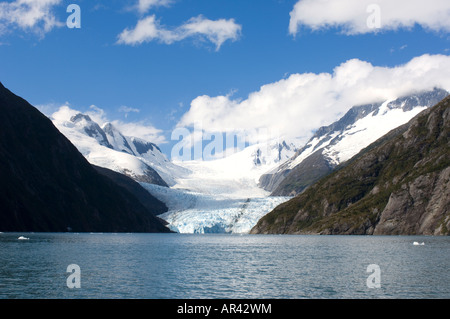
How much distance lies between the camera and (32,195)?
18612cm

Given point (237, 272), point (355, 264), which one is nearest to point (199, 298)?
point (237, 272)

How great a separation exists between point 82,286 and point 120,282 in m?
4.56

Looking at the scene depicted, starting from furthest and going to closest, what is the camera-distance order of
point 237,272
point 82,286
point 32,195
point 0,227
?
point 32,195
point 0,227
point 237,272
point 82,286

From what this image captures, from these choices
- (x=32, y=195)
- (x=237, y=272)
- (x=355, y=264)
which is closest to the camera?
(x=237, y=272)

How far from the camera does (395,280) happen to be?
55.2 metres

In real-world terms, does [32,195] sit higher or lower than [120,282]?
higher

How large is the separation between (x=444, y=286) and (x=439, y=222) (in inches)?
5813
